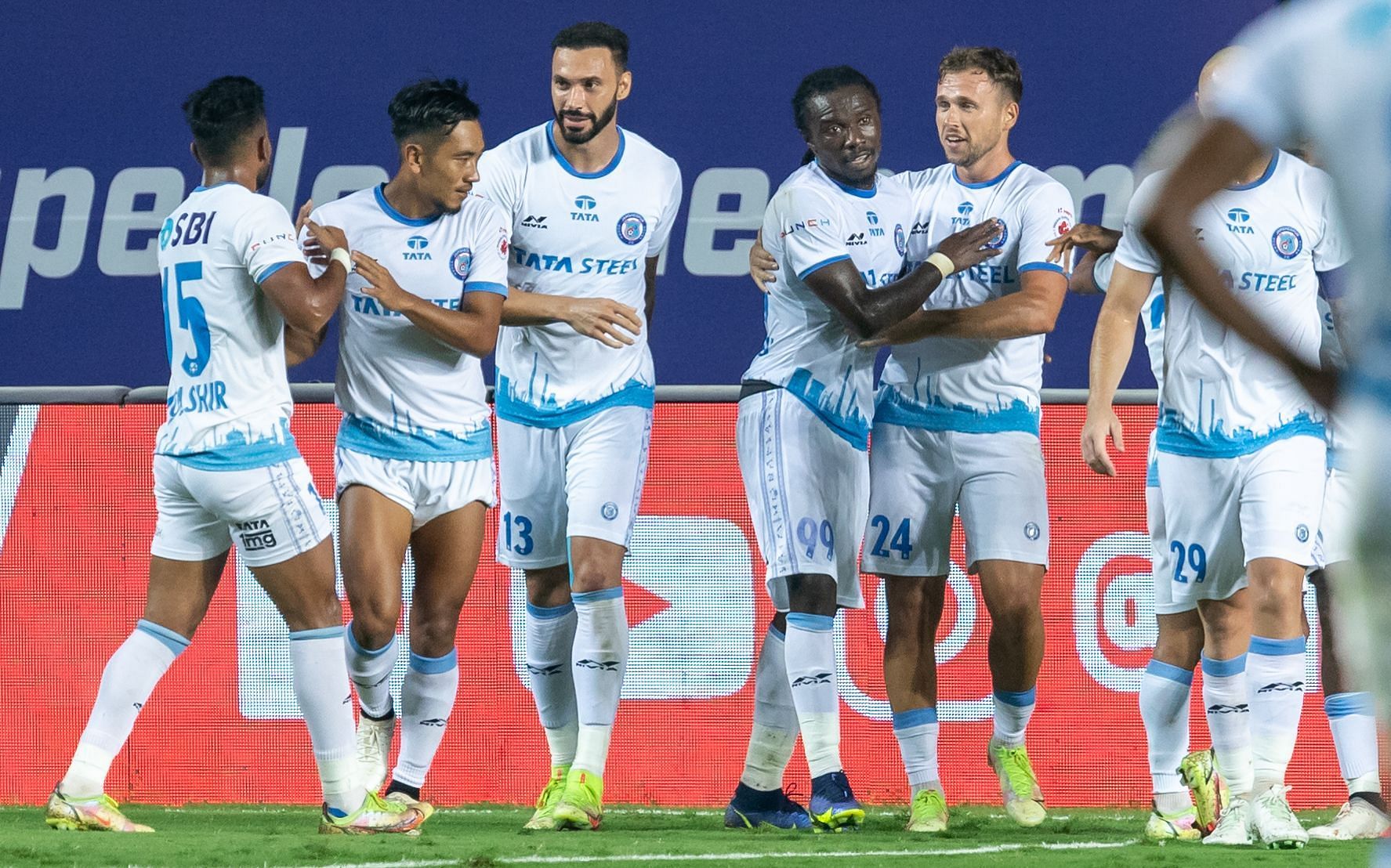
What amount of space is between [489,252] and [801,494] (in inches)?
48.5

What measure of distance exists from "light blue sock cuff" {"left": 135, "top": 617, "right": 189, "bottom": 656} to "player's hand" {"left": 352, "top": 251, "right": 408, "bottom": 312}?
1.16 metres

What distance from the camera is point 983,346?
595cm

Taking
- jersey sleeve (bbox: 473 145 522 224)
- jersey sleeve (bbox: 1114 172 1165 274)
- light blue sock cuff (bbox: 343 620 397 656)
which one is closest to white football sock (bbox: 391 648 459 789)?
light blue sock cuff (bbox: 343 620 397 656)

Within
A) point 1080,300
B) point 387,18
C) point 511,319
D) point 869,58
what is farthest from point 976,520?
point 387,18

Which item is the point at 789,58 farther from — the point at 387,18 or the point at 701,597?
the point at 701,597

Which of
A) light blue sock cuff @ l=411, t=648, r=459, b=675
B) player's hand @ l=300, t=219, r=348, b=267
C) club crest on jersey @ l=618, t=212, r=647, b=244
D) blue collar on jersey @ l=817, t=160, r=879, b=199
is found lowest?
light blue sock cuff @ l=411, t=648, r=459, b=675

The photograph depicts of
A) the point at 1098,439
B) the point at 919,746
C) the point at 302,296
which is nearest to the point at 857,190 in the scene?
the point at 1098,439

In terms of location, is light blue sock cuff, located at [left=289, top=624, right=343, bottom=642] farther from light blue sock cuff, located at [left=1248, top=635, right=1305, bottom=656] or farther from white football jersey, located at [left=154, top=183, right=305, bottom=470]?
light blue sock cuff, located at [left=1248, top=635, right=1305, bottom=656]

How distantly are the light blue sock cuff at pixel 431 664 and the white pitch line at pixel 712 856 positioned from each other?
112 cm

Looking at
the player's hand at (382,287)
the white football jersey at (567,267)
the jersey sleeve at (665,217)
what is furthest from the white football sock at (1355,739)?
the player's hand at (382,287)

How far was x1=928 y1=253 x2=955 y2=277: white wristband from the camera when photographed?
574 cm

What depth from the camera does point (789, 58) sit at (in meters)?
8.42

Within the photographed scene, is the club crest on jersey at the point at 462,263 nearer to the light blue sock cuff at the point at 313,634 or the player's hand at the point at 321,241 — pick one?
the player's hand at the point at 321,241

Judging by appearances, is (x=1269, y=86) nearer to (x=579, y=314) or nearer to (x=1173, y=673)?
(x=1173, y=673)
